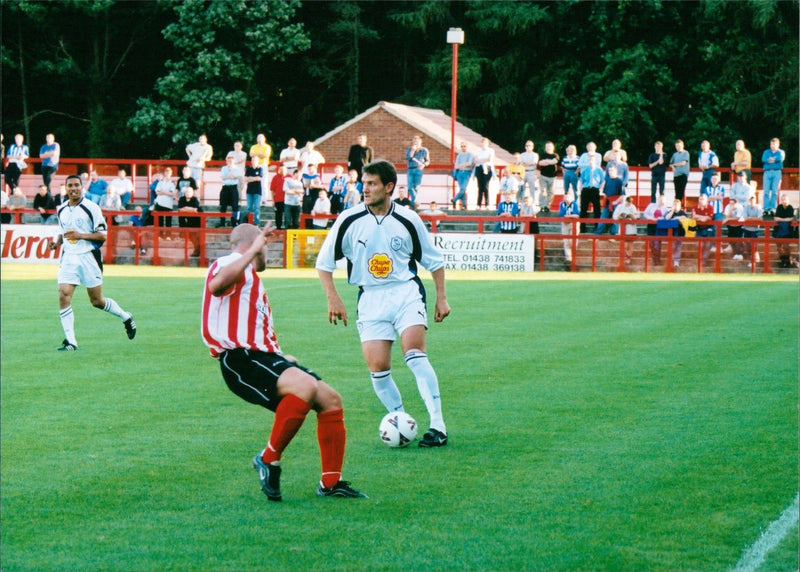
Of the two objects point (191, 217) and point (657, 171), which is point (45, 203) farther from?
point (657, 171)

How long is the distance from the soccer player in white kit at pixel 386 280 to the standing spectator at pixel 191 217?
24616 millimetres

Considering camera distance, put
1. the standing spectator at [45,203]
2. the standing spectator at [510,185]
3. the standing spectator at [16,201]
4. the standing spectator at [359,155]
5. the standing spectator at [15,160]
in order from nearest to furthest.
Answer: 1. the standing spectator at [359,155]
2. the standing spectator at [510,185]
3. the standing spectator at [45,203]
4. the standing spectator at [15,160]
5. the standing spectator at [16,201]

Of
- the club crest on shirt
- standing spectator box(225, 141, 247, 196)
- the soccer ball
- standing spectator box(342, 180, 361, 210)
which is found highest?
standing spectator box(225, 141, 247, 196)

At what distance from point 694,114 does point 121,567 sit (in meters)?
46.1

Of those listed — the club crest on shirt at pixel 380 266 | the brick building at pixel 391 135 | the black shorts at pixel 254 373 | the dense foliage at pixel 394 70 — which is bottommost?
the black shorts at pixel 254 373

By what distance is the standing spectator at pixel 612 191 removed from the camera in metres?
31.7

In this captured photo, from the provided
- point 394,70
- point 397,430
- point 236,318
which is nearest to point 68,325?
point 397,430

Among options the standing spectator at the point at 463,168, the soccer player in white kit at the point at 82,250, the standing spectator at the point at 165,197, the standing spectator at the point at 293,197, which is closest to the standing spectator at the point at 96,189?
the standing spectator at the point at 165,197

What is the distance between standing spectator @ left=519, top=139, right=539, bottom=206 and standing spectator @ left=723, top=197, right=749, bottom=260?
534 cm

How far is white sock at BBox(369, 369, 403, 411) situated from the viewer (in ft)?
29.1

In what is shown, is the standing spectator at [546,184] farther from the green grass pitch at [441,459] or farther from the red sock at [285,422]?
the red sock at [285,422]

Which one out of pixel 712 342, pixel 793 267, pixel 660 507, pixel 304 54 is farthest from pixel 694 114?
pixel 660 507

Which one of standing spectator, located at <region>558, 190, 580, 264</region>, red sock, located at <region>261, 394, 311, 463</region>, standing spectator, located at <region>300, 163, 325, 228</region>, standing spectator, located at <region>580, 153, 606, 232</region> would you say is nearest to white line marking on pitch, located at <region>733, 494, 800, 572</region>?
red sock, located at <region>261, 394, 311, 463</region>

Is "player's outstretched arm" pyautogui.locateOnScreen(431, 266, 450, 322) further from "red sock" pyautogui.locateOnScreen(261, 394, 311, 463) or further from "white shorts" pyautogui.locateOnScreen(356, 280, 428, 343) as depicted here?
"red sock" pyautogui.locateOnScreen(261, 394, 311, 463)
